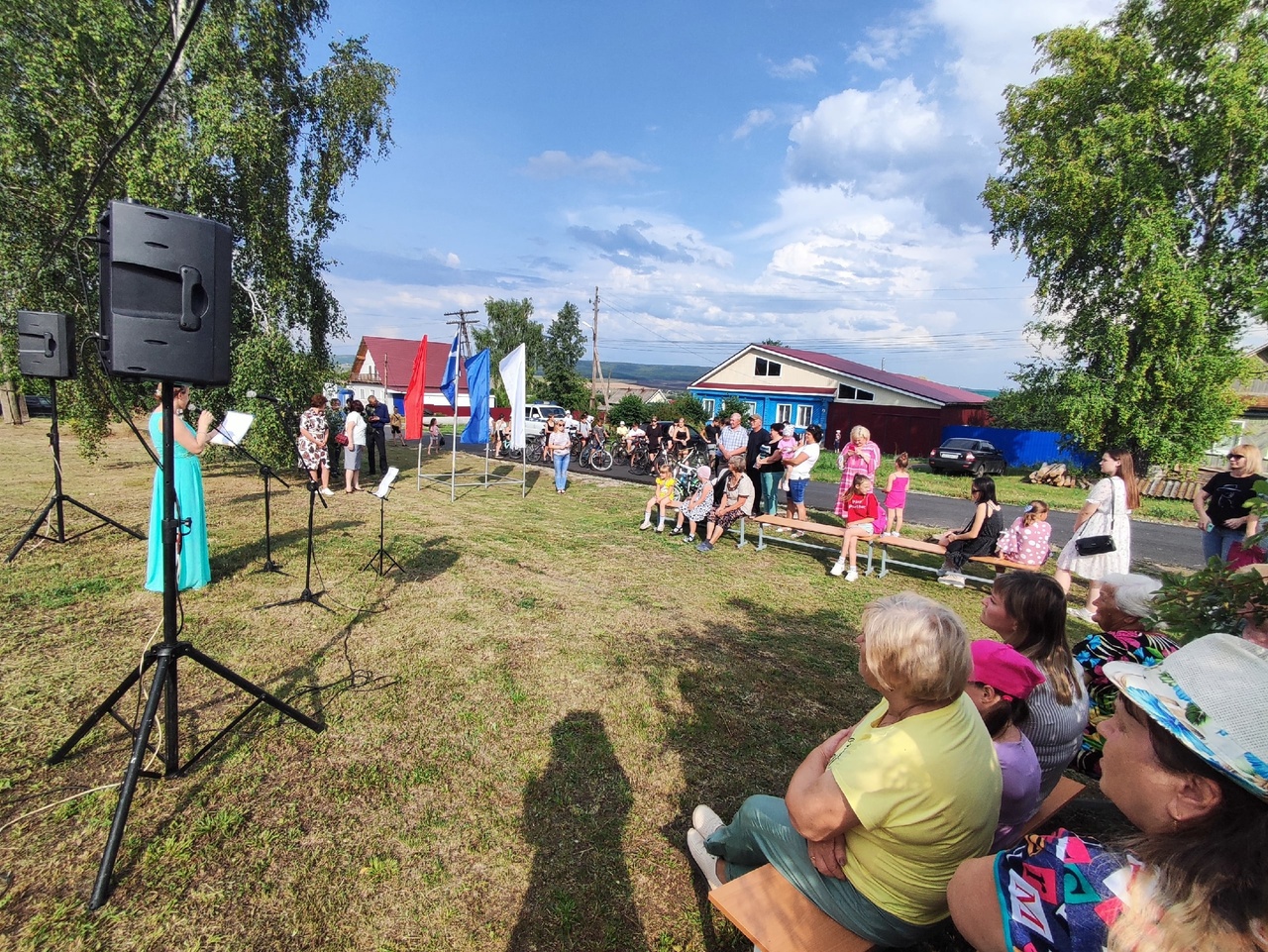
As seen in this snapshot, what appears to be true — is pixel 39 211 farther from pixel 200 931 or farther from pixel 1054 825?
pixel 1054 825

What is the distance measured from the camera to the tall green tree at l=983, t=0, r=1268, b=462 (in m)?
15.0

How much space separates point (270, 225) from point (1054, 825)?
13.0 m

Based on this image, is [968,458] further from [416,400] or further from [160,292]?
[160,292]

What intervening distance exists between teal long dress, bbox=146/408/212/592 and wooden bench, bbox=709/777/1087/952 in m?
4.66

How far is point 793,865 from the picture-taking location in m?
1.87

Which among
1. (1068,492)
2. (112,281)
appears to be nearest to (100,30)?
(112,281)

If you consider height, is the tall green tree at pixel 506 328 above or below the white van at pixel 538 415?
above

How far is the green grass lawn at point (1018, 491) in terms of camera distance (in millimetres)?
13723

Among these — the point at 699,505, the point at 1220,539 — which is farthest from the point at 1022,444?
the point at 699,505

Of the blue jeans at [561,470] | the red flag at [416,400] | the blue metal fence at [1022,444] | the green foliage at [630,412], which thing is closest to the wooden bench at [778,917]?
the red flag at [416,400]

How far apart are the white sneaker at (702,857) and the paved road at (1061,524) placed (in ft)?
28.5

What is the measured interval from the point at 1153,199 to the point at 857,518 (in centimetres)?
1622

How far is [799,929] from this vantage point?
5.71ft

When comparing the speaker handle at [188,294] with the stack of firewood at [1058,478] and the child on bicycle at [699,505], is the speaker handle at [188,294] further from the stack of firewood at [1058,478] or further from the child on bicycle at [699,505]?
the stack of firewood at [1058,478]
